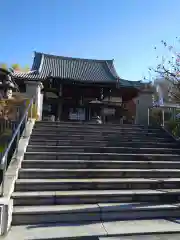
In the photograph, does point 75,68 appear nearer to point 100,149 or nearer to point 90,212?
point 100,149

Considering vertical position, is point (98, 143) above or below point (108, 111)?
below

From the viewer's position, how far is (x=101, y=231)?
369 cm

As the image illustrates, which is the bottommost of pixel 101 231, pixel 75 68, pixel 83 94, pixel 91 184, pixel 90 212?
pixel 101 231

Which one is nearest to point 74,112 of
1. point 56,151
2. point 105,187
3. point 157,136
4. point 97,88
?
point 97,88

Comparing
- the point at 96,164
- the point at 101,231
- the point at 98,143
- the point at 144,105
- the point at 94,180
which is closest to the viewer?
the point at 101,231

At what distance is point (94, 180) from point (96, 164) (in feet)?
2.55

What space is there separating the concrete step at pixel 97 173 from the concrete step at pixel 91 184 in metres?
0.09

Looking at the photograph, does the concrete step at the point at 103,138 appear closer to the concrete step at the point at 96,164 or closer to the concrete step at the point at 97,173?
the concrete step at the point at 96,164

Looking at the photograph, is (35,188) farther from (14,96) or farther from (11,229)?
(14,96)

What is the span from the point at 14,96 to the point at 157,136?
19.8ft

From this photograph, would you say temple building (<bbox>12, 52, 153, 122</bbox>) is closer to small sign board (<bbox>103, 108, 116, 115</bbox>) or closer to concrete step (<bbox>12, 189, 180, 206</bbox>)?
small sign board (<bbox>103, 108, 116, 115</bbox>)

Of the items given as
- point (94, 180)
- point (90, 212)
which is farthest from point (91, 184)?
point (90, 212)

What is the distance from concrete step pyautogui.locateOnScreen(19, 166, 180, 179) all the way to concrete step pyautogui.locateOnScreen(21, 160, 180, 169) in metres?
0.26

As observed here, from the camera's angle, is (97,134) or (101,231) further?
(97,134)
